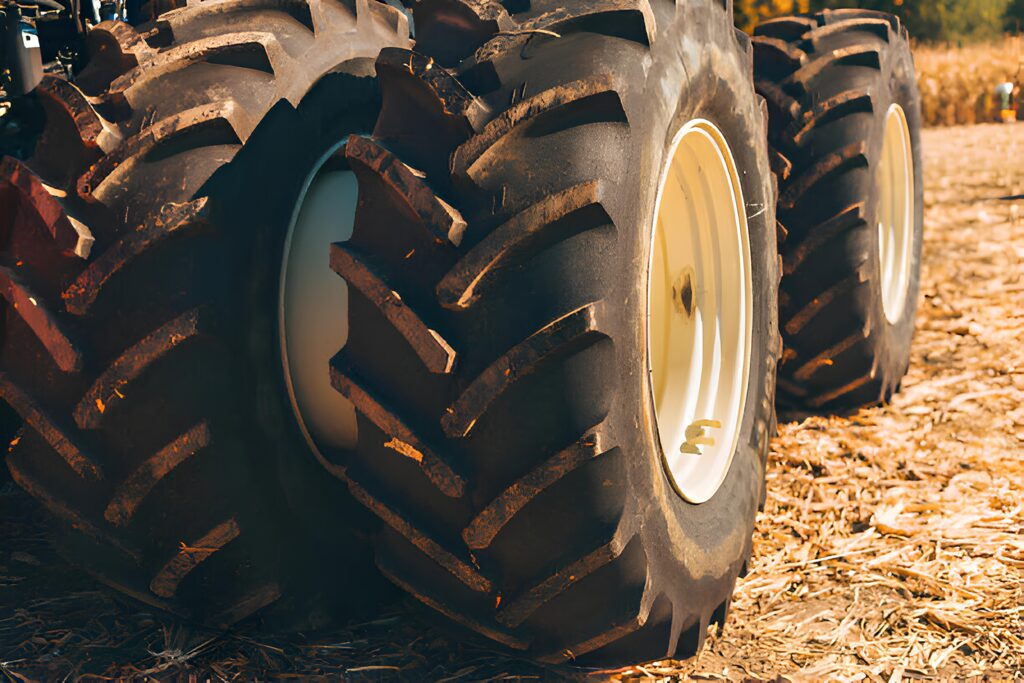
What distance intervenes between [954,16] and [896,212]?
48.7ft

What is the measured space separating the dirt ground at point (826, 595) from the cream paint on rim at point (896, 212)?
49cm

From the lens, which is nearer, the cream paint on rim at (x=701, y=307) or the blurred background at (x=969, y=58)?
the cream paint on rim at (x=701, y=307)

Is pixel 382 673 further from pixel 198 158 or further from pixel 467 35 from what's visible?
pixel 467 35

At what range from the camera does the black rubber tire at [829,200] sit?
13.0 feet

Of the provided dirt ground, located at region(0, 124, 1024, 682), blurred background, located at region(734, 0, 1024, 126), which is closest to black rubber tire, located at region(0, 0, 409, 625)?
dirt ground, located at region(0, 124, 1024, 682)

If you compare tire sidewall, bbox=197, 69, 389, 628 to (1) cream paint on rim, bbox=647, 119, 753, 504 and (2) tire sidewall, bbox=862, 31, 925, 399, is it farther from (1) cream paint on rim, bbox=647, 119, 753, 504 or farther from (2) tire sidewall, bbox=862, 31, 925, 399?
(2) tire sidewall, bbox=862, 31, 925, 399

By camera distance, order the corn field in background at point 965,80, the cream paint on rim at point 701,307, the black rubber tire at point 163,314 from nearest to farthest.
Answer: the black rubber tire at point 163,314 → the cream paint on rim at point 701,307 → the corn field in background at point 965,80

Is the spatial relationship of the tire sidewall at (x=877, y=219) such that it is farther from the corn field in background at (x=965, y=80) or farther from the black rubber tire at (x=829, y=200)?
the corn field in background at (x=965, y=80)

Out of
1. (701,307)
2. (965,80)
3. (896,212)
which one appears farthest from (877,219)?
(965,80)

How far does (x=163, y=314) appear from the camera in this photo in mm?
2029

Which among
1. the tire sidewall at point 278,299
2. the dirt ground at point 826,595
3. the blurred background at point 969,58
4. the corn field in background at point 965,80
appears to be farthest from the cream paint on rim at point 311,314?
the corn field in background at point 965,80

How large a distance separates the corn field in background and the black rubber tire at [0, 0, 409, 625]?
16.8m

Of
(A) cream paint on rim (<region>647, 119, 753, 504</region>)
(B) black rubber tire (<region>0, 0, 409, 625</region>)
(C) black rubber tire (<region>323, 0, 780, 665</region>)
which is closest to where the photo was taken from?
(C) black rubber tire (<region>323, 0, 780, 665</region>)

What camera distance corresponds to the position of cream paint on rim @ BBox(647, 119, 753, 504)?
9.14 feet
